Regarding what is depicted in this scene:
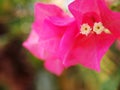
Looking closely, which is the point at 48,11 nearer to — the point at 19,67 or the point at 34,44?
the point at 34,44

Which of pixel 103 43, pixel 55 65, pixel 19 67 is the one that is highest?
pixel 103 43

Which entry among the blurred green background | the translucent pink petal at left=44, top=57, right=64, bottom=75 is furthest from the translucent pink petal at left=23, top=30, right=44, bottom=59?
the blurred green background

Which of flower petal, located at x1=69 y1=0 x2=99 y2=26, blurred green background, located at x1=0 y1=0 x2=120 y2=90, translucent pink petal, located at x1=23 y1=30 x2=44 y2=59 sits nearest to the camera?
flower petal, located at x1=69 y1=0 x2=99 y2=26

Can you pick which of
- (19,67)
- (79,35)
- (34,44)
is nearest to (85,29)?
(79,35)

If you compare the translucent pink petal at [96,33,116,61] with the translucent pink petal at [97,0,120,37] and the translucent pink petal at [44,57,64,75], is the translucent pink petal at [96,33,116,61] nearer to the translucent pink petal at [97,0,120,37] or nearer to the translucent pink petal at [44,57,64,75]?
the translucent pink petal at [97,0,120,37]

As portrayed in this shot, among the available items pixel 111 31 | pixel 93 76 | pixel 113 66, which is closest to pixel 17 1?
pixel 93 76

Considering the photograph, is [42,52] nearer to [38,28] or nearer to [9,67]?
[38,28]

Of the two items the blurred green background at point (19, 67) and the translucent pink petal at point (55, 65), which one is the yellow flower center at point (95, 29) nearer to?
the translucent pink petal at point (55, 65)
